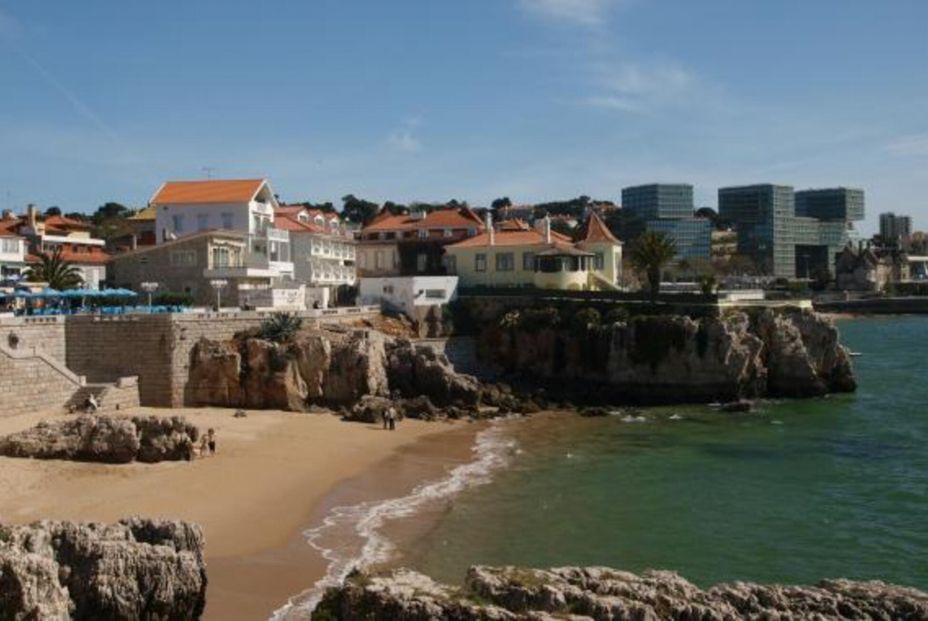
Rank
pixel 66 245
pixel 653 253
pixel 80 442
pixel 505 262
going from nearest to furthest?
pixel 80 442
pixel 653 253
pixel 66 245
pixel 505 262

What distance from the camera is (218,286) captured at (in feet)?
178

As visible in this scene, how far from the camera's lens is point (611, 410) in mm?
53344

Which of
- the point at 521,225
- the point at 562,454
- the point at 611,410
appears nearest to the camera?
the point at 562,454

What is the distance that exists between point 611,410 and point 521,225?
30.8 meters

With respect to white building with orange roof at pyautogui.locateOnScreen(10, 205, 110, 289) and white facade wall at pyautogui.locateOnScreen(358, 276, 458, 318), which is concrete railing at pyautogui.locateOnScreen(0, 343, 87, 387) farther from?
white facade wall at pyautogui.locateOnScreen(358, 276, 458, 318)

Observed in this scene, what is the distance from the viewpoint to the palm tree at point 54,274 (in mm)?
55500

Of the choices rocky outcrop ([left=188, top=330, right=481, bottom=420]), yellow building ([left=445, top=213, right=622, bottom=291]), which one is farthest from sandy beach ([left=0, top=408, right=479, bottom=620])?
yellow building ([left=445, top=213, right=622, bottom=291])

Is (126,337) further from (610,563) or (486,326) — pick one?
(610,563)

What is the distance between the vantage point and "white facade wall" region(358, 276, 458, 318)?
62.9 m

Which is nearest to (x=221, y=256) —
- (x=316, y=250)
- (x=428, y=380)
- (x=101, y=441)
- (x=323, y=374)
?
(x=316, y=250)

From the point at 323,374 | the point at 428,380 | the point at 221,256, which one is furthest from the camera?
the point at 221,256

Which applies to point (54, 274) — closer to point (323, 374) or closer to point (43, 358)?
point (43, 358)

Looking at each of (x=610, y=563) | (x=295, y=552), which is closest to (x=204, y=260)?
(x=295, y=552)

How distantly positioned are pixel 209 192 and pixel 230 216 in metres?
2.95
